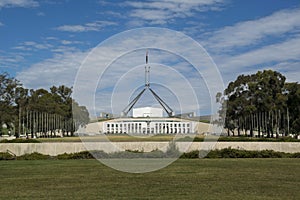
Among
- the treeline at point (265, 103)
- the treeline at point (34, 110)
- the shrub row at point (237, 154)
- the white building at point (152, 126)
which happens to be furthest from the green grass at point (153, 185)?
the white building at point (152, 126)

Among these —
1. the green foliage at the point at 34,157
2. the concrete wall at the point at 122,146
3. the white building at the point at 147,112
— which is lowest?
the green foliage at the point at 34,157

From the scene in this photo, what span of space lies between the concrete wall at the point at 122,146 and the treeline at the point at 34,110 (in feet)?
79.7

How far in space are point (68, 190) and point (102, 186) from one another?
1.44 m

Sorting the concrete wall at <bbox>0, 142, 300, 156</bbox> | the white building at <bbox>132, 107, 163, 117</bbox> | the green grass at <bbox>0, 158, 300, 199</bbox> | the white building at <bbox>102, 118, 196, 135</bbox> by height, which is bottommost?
the green grass at <bbox>0, 158, 300, 199</bbox>

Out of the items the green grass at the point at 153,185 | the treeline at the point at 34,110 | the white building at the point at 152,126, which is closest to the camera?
the green grass at the point at 153,185

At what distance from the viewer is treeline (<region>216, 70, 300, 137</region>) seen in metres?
71.6

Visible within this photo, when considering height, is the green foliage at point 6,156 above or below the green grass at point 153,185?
above

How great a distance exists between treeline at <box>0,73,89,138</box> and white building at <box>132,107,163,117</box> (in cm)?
1422

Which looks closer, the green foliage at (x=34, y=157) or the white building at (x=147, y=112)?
the green foliage at (x=34, y=157)

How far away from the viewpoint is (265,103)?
75.8 meters

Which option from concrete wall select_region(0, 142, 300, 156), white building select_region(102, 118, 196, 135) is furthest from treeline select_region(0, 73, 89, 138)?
concrete wall select_region(0, 142, 300, 156)

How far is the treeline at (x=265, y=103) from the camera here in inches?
2817

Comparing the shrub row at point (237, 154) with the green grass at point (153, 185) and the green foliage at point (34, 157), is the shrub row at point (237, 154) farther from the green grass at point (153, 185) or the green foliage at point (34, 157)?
the green grass at point (153, 185)

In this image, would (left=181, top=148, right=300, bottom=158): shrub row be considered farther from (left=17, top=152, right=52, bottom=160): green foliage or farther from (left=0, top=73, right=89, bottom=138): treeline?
(left=0, top=73, right=89, bottom=138): treeline
